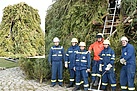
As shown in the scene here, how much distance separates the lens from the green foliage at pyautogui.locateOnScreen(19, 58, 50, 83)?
24.8 feet

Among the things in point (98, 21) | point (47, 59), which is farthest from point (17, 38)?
point (98, 21)

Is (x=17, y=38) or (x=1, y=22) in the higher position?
(x=1, y=22)

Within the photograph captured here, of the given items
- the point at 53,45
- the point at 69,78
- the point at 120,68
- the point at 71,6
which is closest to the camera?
the point at 120,68

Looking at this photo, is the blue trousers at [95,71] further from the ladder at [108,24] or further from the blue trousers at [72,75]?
the ladder at [108,24]

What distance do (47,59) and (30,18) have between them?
1474 millimetres

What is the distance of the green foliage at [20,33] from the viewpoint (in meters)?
7.96

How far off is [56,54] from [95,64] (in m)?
1.22

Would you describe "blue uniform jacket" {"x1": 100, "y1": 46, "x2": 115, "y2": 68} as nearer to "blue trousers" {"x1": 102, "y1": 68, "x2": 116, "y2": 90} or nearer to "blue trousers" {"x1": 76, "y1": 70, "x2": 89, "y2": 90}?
"blue trousers" {"x1": 102, "y1": 68, "x2": 116, "y2": 90}

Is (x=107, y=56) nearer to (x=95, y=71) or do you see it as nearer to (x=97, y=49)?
(x=97, y=49)

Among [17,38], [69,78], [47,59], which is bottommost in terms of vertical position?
[69,78]

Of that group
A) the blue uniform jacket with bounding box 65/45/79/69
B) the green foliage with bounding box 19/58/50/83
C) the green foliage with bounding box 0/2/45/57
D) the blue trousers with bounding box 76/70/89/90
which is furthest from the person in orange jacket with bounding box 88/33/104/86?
the green foliage with bounding box 0/2/45/57

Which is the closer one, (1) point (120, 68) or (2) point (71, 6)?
(1) point (120, 68)

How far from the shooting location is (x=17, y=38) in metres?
7.99

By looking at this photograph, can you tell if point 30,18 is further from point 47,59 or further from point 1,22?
point 47,59
